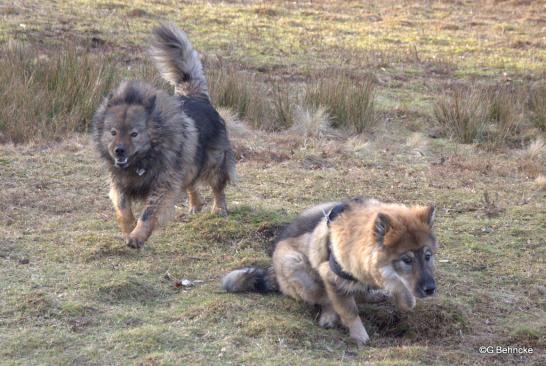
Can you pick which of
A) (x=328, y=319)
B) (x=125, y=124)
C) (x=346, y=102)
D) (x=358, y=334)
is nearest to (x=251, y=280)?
(x=328, y=319)

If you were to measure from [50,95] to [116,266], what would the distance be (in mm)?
5829

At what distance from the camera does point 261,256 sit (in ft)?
25.6

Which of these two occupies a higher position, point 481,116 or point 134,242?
point 134,242

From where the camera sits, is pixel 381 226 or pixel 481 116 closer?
pixel 381 226

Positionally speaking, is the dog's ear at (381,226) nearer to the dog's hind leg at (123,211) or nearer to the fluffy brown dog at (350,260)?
the fluffy brown dog at (350,260)

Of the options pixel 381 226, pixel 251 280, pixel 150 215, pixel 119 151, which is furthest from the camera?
pixel 150 215

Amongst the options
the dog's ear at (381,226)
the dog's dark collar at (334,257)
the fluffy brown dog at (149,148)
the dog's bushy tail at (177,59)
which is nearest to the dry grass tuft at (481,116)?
the dog's bushy tail at (177,59)

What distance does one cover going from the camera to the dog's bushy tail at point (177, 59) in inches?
371

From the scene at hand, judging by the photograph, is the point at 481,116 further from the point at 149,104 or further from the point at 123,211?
the point at 123,211

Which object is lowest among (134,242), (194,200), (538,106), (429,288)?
(538,106)

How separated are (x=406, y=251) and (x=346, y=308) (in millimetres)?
819

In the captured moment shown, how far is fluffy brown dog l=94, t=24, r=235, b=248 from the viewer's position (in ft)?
26.0

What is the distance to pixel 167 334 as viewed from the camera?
5.92 m

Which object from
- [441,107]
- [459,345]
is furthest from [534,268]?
[441,107]
